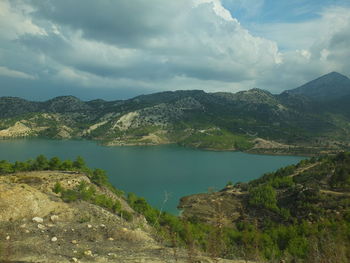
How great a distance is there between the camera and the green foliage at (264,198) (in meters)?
71.7

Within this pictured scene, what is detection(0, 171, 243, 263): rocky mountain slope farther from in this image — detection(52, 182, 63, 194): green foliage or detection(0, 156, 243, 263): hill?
detection(52, 182, 63, 194): green foliage

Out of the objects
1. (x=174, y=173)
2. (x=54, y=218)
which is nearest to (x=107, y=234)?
(x=54, y=218)

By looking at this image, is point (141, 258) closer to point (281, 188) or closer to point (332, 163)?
point (281, 188)

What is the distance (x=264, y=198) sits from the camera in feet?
244

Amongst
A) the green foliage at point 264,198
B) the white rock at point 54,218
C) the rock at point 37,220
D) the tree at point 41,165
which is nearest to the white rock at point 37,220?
the rock at point 37,220

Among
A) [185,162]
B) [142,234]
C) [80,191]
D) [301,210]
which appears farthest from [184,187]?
[142,234]

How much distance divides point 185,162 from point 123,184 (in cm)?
6328

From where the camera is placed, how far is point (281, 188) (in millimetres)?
84750

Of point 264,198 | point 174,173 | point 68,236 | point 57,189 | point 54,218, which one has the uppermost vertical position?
point 57,189

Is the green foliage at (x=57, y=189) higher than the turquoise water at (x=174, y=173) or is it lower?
higher

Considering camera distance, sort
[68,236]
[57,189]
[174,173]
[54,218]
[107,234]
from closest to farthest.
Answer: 1. [68,236]
2. [107,234]
3. [54,218]
4. [57,189]
5. [174,173]

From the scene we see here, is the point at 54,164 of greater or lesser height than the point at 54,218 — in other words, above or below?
below

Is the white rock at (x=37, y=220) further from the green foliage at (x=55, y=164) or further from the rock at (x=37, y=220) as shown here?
the green foliage at (x=55, y=164)

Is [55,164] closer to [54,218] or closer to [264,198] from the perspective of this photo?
[54,218]
